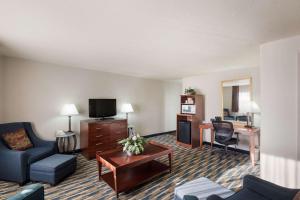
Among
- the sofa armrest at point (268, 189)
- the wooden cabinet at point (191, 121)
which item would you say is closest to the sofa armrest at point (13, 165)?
the sofa armrest at point (268, 189)

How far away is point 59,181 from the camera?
8.36ft

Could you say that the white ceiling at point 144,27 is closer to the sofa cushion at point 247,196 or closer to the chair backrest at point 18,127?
the chair backrest at point 18,127

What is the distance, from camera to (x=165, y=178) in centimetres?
271

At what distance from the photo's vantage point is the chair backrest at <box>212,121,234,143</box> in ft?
11.6

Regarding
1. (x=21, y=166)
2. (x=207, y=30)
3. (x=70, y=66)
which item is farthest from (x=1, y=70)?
(x=207, y=30)

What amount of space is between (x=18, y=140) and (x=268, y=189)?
3861 millimetres

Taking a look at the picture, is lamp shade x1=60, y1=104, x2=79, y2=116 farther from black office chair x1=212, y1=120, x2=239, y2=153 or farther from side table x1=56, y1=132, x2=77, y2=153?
black office chair x1=212, y1=120, x2=239, y2=153

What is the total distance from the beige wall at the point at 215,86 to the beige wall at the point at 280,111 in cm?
157

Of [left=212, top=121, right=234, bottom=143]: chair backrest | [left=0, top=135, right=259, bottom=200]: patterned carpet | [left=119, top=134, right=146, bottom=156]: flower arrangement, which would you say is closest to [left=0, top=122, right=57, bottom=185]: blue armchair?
[left=0, top=135, right=259, bottom=200]: patterned carpet

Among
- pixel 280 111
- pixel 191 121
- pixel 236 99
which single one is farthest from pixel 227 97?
pixel 280 111

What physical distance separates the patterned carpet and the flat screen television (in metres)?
1.13

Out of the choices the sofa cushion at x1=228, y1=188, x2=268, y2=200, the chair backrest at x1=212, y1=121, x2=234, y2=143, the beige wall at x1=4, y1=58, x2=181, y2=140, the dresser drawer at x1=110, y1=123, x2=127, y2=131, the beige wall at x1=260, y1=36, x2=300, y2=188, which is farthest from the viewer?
the dresser drawer at x1=110, y1=123, x2=127, y2=131

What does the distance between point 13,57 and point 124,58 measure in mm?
2342

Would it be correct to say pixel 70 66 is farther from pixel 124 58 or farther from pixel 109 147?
pixel 109 147
